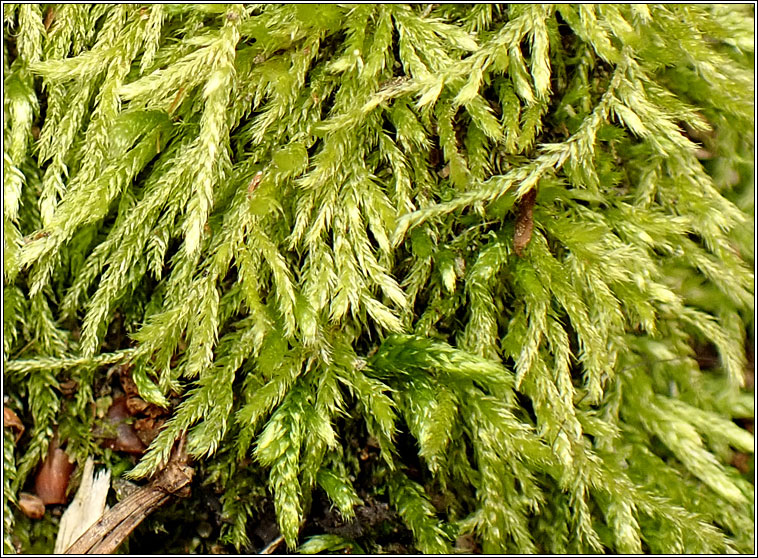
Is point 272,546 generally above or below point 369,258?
below

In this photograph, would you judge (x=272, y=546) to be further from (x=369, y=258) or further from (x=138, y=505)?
(x=369, y=258)

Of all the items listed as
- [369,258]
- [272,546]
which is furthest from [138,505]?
[369,258]

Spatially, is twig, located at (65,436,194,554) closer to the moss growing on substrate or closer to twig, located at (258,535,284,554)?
A: the moss growing on substrate

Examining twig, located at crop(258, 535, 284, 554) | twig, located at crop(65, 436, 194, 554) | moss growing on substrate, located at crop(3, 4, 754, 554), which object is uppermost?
moss growing on substrate, located at crop(3, 4, 754, 554)

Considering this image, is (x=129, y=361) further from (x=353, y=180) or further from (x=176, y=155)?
(x=353, y=180)

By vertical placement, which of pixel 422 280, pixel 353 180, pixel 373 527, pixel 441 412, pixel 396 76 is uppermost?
pixel 396 76

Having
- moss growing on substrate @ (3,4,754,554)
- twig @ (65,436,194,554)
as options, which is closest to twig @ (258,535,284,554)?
moss growing on substrate @ (3,4,754,554)

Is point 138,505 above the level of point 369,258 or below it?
below

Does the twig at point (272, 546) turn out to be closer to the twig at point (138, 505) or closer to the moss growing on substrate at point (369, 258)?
the moss growing on substrate at point (369, 258)

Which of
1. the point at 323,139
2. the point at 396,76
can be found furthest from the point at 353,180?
the point at 396,76
